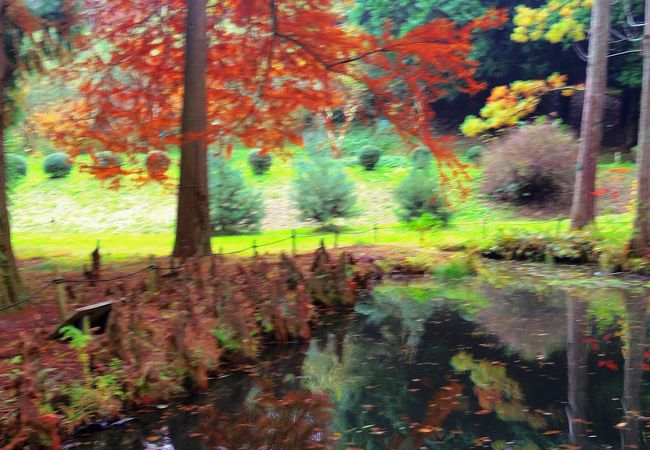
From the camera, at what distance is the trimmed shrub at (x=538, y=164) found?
2466 cm

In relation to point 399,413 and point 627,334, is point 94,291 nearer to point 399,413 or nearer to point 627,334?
point 399,413

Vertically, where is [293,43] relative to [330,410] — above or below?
above

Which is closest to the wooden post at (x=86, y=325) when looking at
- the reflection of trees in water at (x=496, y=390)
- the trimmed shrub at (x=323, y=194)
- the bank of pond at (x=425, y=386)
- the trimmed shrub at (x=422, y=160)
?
the bank of pond at (x=425, y=386)

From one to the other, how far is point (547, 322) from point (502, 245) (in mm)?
7284

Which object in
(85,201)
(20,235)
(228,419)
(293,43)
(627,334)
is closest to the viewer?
(228,419)

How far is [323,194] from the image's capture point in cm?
2319

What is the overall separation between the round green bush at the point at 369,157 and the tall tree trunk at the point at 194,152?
1814 centimetres

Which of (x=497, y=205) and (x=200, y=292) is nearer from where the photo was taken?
(x=200, y=292)

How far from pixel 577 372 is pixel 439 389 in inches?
62.8

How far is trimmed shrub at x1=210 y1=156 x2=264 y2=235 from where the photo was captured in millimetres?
22609

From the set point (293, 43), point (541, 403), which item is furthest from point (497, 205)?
point (541, 403)

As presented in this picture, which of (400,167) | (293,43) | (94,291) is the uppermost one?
(293,43)

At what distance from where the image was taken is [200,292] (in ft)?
30.7

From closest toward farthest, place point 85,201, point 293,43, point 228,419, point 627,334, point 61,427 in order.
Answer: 1. point 61,427
2. point 228,419
3. point 627,334
4. point 293,43
5. point 85,201
